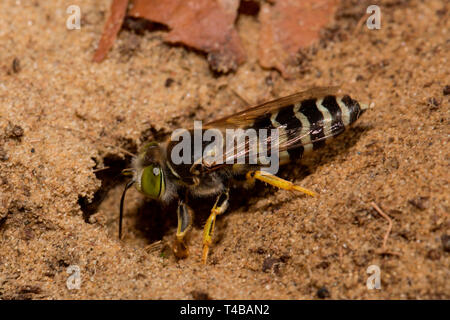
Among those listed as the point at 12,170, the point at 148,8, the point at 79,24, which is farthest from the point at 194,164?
the point at 79,24

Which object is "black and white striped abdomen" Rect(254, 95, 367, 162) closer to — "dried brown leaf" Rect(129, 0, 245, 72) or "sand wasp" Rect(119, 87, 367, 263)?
"sand wasp" Rect(119, 87, 367, 263)

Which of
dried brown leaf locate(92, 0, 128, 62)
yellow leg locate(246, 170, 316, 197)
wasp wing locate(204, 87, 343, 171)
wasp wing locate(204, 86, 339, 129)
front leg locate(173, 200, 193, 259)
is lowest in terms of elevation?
front leg locate(173, 200, 193, 259)

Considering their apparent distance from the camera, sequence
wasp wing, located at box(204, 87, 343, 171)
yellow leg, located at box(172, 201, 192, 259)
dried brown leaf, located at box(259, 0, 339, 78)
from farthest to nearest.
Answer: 1. dried brown leaf, located at box(259, 0, 339, 78)
2. yellow leg, located at box(172, 201, 192, 259)
3. wasp wing, located at box(204, 87, 343, 171)

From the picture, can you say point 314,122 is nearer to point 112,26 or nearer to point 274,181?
point 274,181

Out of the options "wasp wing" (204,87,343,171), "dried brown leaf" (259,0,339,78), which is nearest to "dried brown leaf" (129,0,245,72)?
"dried brown leaf" (259,0,339,78)

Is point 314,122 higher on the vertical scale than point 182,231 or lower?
higher

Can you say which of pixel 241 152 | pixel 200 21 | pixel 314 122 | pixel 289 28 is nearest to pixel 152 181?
pixel 241 152

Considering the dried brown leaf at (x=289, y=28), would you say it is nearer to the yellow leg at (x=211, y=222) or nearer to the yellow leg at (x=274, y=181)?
the yellow leg at (x=274, y=181)

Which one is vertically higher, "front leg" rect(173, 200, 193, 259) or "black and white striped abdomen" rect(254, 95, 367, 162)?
"black and white striped abdomen" rect(254, 95, 367, 162)
